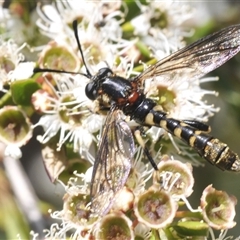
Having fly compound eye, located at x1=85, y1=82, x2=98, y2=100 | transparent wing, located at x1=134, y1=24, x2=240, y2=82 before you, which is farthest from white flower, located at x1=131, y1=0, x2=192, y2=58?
fly compound eye, located at x1=85, y1=82, x2=98, y2=100

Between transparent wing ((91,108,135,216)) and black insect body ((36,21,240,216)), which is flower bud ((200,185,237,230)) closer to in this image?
black insect body ((36,21,240,216))

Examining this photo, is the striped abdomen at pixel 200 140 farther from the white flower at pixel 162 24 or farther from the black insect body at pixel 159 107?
the white flower at pixel 162 24

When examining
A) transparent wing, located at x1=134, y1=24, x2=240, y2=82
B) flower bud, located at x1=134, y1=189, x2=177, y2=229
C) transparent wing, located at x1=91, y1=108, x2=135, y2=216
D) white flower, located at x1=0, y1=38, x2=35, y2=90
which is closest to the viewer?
transparent wing, located at x1=91, y1=108, x2=135, y2=216

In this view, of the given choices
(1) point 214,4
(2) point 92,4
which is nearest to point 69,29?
(2) point 92,4

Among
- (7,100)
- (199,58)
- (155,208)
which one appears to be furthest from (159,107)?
(7,100)

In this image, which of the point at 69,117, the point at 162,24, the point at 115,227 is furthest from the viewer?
the point at 162,24

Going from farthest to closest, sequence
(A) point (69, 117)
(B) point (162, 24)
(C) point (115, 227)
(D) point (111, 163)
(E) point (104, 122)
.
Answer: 1. (B) point (162, 24)
2. (A) point (69, 117)
3. (E) point (104, 122)
4. (C) point (115, 227)
5. (D) point (111, 163)

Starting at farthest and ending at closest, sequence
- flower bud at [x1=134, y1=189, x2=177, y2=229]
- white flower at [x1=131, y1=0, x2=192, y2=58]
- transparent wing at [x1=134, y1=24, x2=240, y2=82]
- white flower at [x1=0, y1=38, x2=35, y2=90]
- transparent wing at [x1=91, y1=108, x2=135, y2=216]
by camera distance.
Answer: white flower at [x1=131, y1=0, x2=192, y2=58] → white flower at [x1=0, y1=38, x2=35, y2=90] → transparent wing at [x1=134, y1=24, x2=240, y2=82] → flower bud at [x1=134, y1=189, x2=177, y2=229] → transparent wing at [x1=91, y1=108, x2=135, y2=216]

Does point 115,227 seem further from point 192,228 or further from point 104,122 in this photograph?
point 104,122
